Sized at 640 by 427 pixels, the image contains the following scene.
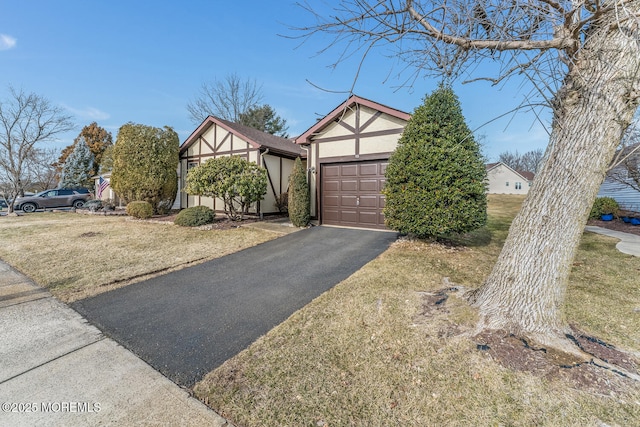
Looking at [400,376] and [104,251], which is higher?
[104,251]

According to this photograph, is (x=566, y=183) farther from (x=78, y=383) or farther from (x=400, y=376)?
(x=78, y=383)

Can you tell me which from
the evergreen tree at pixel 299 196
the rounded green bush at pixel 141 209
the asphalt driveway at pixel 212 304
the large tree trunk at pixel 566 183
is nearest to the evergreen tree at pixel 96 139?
the rounded green bush at pixel 141 209

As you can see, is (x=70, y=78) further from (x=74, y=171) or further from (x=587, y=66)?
(x=74, y=171)

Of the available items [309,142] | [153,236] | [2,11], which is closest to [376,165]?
[309,142]

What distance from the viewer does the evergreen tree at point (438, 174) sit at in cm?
621

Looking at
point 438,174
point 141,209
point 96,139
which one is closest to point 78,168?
point 96,139

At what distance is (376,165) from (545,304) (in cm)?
673

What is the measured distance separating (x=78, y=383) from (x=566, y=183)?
4.67 metres

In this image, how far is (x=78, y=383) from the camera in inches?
85.7

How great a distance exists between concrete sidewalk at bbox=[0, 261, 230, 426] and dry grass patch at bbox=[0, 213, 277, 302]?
1.17 metres

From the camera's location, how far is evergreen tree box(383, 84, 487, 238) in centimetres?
621

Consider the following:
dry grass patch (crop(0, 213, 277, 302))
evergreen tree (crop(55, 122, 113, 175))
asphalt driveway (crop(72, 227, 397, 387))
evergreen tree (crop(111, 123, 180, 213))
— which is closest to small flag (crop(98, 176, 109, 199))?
evergreen tree (crop(111, 123, 180, 213))

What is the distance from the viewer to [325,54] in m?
2.75

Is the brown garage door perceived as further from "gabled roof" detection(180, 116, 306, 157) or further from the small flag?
the small flag
